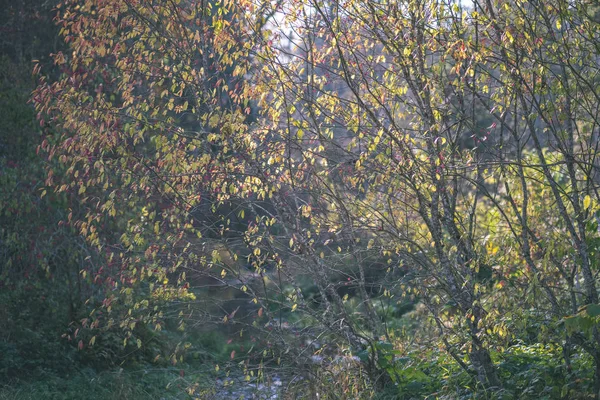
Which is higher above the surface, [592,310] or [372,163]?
[372,163]

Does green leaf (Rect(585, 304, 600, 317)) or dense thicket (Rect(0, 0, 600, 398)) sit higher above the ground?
dense thicket (Rect(0, 0, 600, 398))

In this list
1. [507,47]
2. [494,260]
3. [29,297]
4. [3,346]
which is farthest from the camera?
[29,297]

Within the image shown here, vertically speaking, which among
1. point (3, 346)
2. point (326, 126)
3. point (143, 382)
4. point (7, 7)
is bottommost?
point (143, 382)

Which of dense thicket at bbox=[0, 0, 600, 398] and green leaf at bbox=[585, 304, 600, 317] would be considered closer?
green leaf at bbox=[585, 304, 600, 317]

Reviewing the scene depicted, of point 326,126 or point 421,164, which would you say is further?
point 326,126

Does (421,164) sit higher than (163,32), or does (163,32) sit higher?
(163,32)

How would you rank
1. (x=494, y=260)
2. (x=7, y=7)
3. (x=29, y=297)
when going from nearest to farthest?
1. (x=494, y=260)
2. (x=29, y=297)
3. (x=7, y=7)

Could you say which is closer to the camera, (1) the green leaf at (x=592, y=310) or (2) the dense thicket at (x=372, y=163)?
(1) the green leaf at (x=592, y=310)

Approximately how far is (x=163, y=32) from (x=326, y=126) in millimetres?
1586

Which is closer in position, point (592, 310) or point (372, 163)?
point (592, 310)

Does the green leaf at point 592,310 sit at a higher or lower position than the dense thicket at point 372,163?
lower

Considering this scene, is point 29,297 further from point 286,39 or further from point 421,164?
point 421,164

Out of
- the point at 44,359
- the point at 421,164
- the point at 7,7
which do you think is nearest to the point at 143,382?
the point at 44,359

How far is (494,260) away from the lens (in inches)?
214
